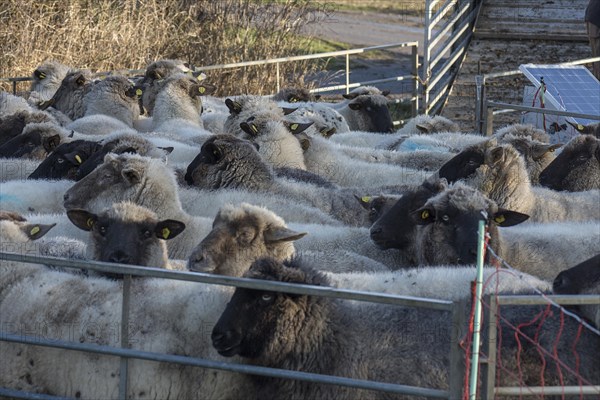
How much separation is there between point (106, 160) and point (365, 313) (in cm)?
289

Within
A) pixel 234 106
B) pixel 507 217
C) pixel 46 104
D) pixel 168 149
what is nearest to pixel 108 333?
pixel 507 217

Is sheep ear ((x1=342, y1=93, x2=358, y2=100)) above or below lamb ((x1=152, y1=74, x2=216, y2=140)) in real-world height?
below

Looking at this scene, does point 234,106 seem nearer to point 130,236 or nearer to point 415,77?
point 130,236

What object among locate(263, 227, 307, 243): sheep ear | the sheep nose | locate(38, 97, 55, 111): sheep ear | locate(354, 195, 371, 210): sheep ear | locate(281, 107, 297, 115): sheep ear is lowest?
locate(38, 97, 55, 111): sheep ear

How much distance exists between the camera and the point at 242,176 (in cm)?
771

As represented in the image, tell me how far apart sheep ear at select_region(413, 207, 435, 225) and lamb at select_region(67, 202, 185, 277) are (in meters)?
1.41

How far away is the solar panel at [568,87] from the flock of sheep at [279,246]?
2.03 m

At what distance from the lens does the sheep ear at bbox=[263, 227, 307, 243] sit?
18.5ft

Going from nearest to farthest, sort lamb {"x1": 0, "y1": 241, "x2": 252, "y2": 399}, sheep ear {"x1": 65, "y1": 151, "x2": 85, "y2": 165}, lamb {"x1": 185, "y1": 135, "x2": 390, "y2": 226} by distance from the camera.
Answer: lamb {"x1": 0, "y1": 241, "x2": 252, "y2": 399}
lamb {"x1": 185, "y1": 135, "x2": 390, "y2": 226}
sheep ear {"x1": 65, "y1": 151, "x2": 85, "y2": 165}

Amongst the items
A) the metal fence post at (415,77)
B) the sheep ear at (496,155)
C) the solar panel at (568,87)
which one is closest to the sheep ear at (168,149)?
the sheep ear at (496,155)

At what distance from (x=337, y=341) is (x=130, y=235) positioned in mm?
1618

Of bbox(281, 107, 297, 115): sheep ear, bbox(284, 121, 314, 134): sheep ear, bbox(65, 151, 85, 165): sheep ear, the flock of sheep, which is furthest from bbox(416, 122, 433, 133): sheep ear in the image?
bbox(65, 151, 85, 165): sheep ear

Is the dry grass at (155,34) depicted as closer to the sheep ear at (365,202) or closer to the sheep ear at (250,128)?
the sheep ear at (250,128)

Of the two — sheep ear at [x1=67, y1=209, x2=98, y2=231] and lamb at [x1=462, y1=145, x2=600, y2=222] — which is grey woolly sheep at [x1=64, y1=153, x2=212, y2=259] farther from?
lamb at [x1=462, y1=145, x2=600, y2=222]
